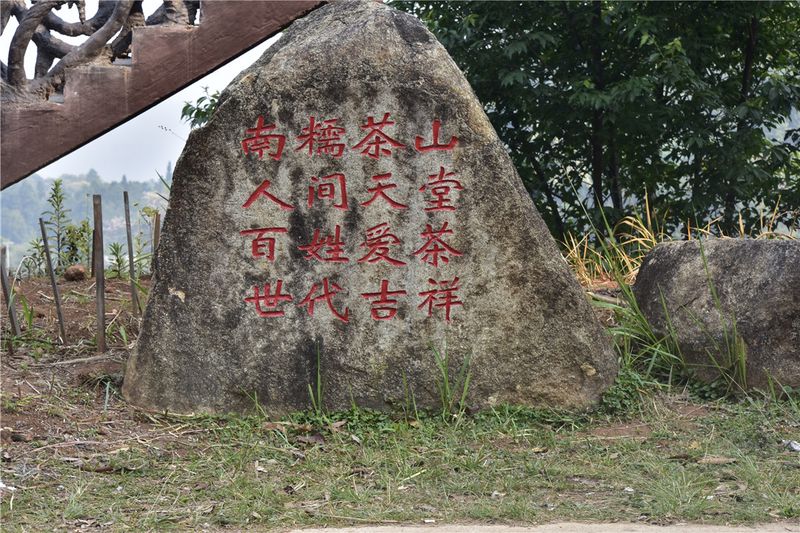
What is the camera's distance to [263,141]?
449 centimetres

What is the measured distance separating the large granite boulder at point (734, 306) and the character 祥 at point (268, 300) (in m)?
2.08

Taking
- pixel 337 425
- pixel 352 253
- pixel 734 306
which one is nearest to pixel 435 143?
pixel 352 253

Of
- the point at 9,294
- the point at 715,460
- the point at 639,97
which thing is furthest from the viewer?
the point at 639,97

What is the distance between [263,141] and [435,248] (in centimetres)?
97

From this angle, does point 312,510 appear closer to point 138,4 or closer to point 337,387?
point 337,387

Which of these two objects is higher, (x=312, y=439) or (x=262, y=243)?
(x=262, y=243)

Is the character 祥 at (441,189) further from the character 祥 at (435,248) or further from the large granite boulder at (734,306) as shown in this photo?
the large granite boulder at (734,306)

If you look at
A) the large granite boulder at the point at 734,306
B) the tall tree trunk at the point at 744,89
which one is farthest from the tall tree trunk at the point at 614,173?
the large granite boulder at the point at 734,306

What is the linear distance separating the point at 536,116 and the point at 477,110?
3.92 metres

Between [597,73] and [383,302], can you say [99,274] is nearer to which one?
[383,302]

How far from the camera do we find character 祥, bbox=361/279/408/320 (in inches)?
176

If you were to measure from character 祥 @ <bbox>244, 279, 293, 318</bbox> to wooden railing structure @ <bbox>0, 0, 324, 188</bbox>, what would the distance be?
4.92ft

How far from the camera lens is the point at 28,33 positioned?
5086 millimetres

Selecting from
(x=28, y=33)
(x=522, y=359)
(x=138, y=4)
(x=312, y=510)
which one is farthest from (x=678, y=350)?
(x=28, y=33)
